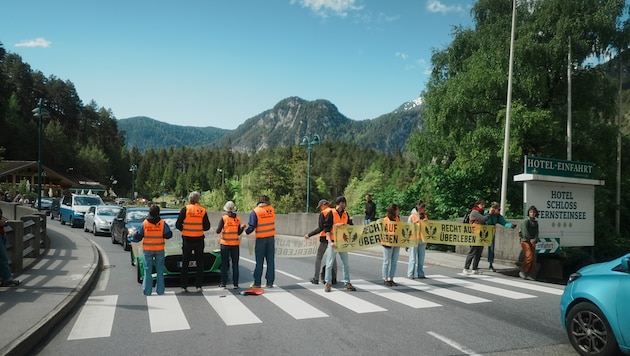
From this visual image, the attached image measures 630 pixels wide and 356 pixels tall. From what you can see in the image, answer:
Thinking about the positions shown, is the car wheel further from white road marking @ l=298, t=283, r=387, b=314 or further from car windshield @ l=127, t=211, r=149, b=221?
car windshield @ l=127, t=211, r=149, b=221

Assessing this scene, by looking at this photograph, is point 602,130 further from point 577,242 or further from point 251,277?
point 251,277

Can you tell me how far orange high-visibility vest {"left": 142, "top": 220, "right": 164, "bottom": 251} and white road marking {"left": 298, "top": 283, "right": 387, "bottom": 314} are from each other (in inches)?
129

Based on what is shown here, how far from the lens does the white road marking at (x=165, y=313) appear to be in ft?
22.4

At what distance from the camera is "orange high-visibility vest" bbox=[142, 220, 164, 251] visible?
8.96 m

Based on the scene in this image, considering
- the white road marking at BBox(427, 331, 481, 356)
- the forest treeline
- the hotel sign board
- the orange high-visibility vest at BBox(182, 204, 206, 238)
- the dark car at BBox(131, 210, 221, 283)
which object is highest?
the forest treeline

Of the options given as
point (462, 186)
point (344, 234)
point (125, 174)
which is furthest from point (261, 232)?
point (125, 174)

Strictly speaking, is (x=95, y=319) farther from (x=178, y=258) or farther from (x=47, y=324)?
(x=178, y=258)

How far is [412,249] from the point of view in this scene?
39.0 feet

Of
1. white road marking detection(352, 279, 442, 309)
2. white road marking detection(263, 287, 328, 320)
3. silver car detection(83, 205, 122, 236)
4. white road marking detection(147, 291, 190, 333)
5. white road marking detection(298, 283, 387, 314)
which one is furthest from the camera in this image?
silver car detection(83, 205, 122, 236)

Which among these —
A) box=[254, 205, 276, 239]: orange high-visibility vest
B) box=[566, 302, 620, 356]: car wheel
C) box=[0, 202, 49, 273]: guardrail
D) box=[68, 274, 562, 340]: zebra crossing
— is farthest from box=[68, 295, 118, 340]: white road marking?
box=[566, 302, 620, 356]: car wheel

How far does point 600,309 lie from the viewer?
5.20 meters

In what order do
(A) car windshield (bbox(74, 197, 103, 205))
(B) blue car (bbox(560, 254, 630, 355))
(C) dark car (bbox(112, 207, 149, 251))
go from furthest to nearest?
(A) car windshield (bbox(74, 197, 103, 205)) → (C) dark car (bbox(112, 207, 149, 251)) → (B) blue car (bbox(560, 254, 630, 355))

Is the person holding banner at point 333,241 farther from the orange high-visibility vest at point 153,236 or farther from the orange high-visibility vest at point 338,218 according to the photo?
the orange high-visibility vest at point 153,236

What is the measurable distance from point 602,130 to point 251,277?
75.0 feet
